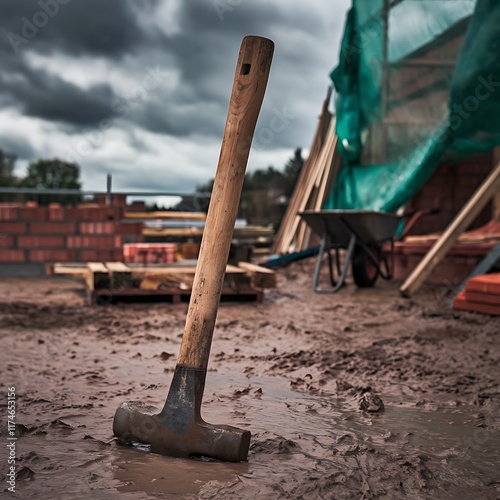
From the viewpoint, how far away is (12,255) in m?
8.16

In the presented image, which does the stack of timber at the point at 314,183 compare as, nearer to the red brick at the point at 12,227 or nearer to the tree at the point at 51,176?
the red brick at the point at 12,227

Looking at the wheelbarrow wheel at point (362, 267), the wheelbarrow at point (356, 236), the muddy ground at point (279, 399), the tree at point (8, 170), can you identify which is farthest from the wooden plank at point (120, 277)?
the tree at point (8, 170)

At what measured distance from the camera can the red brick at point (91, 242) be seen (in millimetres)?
8227

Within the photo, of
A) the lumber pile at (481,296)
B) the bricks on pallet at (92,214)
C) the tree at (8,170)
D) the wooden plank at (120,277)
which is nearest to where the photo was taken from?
the lumber pile at (481,296)

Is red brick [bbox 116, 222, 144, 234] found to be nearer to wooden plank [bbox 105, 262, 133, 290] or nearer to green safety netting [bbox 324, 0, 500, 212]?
green safety netting [bbox 324, 0, 500, 212]

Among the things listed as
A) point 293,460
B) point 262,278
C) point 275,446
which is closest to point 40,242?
point 262,278

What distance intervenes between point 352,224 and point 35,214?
4340 mm

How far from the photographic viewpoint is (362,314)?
4965mm

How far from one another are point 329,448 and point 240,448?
35 centimetres

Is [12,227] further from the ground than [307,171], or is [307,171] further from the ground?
[307,171]

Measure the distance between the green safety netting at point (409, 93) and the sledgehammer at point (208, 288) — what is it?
175 inches

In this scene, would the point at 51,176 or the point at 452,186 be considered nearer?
the point at 452,186

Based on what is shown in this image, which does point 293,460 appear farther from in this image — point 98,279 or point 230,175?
point 98,279

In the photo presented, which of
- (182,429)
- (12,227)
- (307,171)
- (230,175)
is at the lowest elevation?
(182,429)
